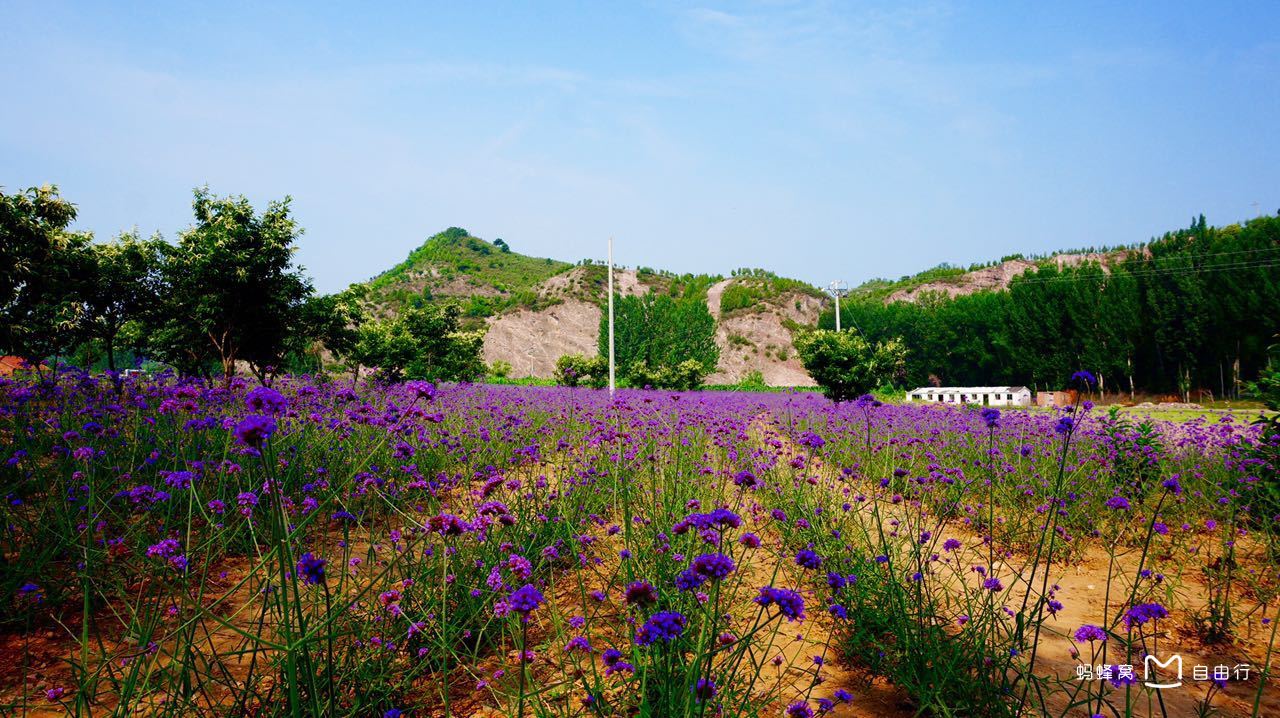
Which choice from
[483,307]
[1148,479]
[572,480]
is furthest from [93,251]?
[483,307]

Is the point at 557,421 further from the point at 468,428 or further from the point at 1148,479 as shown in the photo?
the point at 1148,479

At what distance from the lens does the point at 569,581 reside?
3.74m

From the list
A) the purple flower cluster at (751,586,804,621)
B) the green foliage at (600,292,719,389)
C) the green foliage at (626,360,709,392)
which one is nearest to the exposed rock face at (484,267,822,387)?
the green foliage at (600,292,719,389)

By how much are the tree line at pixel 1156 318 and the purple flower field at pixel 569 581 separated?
3489 centimetres

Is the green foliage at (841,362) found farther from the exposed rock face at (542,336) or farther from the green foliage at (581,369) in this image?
the exposed rock face at (542,336)

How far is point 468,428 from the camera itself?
22.1 ft

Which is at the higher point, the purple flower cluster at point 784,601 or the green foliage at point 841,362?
the green foliage at point 841,362

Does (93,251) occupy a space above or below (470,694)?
above

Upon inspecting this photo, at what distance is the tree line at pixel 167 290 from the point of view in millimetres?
13414

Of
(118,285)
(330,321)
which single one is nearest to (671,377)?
(330,321)

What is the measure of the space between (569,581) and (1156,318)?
4334 centimetres

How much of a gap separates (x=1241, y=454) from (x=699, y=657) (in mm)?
6900

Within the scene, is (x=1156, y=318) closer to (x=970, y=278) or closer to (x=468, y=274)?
(x=970, y=278)

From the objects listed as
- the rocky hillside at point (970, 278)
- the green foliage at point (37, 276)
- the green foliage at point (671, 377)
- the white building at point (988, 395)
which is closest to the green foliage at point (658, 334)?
the green foliage at point (671, 377)
